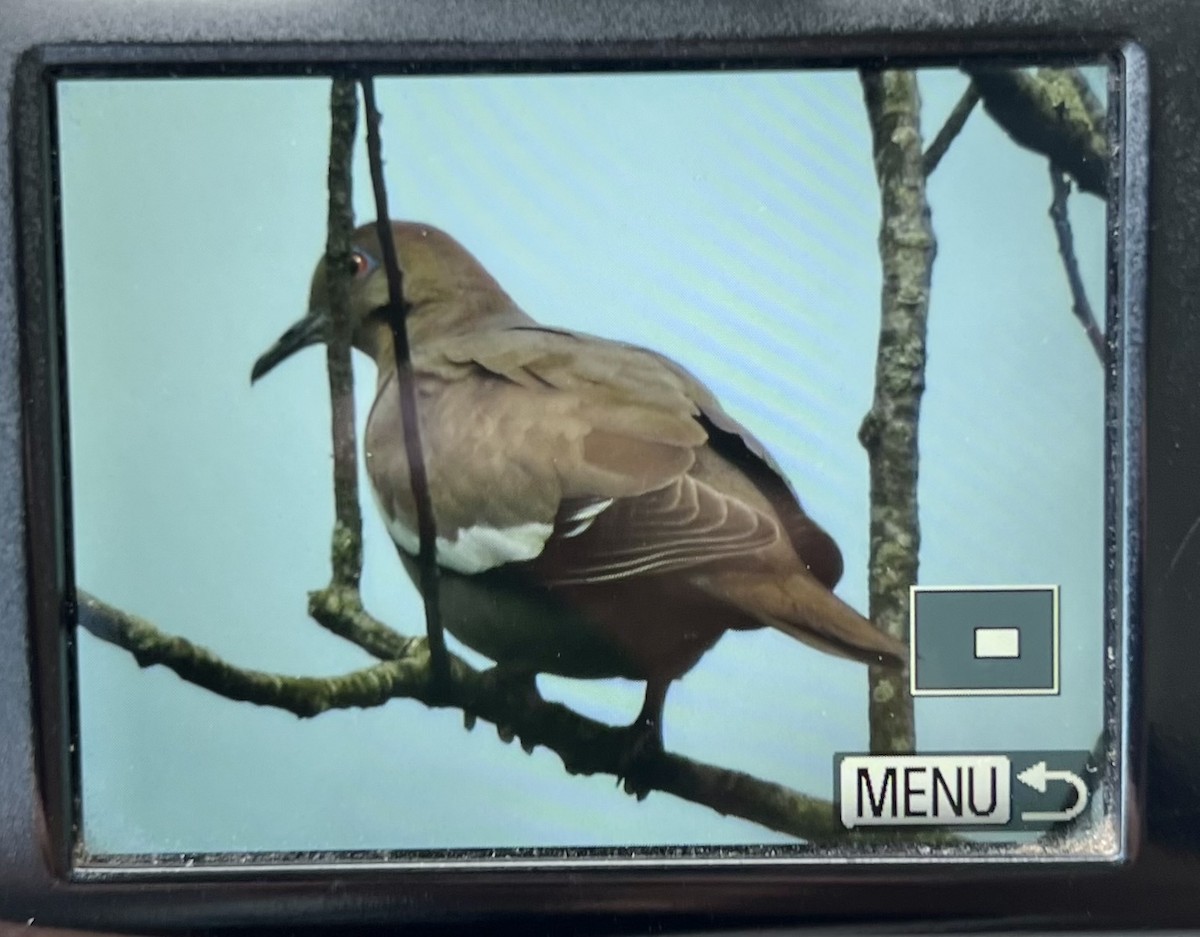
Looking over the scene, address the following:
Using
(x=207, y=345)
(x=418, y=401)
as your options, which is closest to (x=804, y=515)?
(x=418, y=401)

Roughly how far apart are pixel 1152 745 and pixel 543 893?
1.06ft

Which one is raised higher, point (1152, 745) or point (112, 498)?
point (112, 498)

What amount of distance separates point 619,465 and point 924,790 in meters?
0.23

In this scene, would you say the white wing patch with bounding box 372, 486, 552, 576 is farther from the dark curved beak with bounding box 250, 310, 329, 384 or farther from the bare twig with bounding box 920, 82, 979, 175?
the bare twig with bounding box 920, 82, 979, 175

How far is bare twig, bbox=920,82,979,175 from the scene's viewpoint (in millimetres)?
558

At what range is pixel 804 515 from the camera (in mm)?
571

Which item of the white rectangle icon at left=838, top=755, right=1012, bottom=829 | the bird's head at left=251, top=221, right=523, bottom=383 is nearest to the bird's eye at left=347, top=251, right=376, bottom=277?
the bird's head at left=251, top=221, right=523, bottom=383

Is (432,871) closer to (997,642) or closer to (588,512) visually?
(588,512)

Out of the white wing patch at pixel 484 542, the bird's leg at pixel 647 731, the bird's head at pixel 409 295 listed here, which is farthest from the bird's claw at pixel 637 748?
the bird's head at pixel 409 295

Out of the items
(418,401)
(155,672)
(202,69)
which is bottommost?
(155,672)

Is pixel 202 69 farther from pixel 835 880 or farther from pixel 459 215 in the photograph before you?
pixel 835 880

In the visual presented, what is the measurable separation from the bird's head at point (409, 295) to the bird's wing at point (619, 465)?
1 cm

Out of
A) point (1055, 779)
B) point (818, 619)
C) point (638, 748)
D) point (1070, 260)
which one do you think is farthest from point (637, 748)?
point (1070, 260)

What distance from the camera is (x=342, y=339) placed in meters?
0.57
